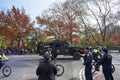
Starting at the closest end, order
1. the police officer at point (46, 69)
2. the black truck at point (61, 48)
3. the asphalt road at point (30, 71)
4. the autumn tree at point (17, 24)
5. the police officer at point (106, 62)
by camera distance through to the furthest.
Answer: the police officer at point (46, 69)
the police officer at point (106, 62)
the asphalt road at point (30, 71)
the black truck at point (61, 48)
the autumn tree at point (17, 24)

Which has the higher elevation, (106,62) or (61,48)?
(61,48)

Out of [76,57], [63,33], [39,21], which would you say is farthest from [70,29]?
[76,57]

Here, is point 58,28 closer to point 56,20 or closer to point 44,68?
point 56,20

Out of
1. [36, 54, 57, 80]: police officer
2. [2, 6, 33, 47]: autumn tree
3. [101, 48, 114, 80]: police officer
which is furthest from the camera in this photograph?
[2, 6, 33, 47]: autumn tree

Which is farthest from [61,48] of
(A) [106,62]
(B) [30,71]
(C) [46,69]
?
(C) [46,69]

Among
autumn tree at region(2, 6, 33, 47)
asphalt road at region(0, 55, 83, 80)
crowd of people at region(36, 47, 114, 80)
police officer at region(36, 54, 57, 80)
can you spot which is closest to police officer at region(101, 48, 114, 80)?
crowd of people at region(36, 47, 114, 80)

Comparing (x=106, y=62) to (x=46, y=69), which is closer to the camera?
(x=46, y=69)

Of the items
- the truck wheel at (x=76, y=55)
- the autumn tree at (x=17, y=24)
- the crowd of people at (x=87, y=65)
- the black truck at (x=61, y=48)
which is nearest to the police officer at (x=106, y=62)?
the crowd of people at (x=87, y=65)

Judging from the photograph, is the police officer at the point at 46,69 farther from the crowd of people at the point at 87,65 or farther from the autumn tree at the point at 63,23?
the autumn tree at the point at 63,23

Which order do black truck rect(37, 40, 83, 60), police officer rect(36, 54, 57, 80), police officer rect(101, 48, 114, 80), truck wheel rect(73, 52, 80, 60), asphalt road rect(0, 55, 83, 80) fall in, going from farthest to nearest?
black truck rect(37, 40, 83, 60)
truck wheel rect(73, 52, 80, 60)
asphalt road rect(0, 55, 83, 80)
police officer rect(101, 48, 114, 80)
police officer rect(36, 54, 57, 80)

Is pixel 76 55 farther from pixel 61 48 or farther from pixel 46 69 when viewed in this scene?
pixel 46 69

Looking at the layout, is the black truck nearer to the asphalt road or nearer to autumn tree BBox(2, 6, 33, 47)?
the asphalt road

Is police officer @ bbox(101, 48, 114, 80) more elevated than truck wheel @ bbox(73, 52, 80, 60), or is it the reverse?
truck wheel @ bbox(73, 52, 80, 60)

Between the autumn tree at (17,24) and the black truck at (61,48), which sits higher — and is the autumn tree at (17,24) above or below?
above
